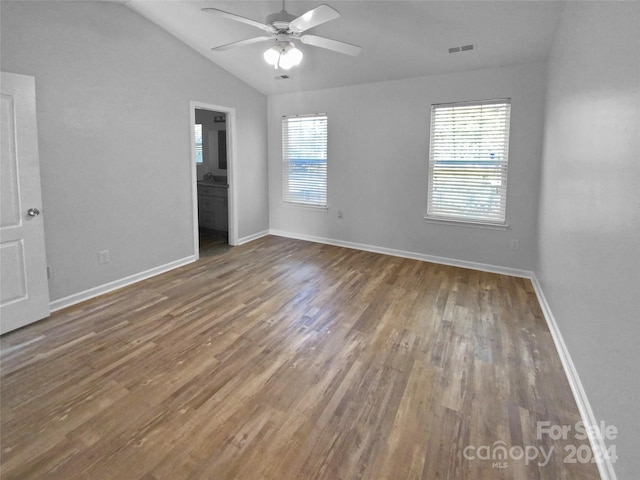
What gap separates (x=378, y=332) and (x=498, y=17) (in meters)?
3.11

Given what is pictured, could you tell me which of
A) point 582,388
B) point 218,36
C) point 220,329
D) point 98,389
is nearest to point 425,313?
point 582,388

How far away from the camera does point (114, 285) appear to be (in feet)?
12.7

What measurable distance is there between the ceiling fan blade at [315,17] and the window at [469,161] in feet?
8.24

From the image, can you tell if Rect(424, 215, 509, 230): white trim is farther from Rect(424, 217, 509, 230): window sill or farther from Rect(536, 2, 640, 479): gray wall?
Rect(536, 2, 640, 479): gray wall

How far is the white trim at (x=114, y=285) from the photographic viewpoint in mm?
3385

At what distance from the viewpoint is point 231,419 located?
1956 millimetres

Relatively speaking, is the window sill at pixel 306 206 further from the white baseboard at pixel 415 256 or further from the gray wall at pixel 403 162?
the white baseboard at pixel 415 256

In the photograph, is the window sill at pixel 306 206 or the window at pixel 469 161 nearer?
the window at pixel 469 161

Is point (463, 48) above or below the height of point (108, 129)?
above

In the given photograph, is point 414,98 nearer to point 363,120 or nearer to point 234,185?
point 363,120

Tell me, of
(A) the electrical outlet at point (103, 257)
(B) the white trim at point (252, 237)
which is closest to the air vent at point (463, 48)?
(B) the white trim at point (252, 237)

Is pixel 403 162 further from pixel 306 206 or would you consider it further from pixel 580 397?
pixel 580 397

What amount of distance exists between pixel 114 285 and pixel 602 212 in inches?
172

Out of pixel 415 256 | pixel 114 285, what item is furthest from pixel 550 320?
pixel 114 285
